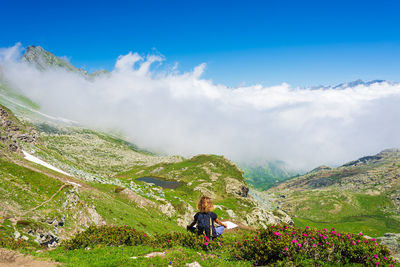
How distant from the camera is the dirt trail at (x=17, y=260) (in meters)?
17.4

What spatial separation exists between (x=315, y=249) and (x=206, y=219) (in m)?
7.97

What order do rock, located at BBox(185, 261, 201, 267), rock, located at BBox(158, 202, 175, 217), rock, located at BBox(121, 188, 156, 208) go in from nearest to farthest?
rock, located at BBox(185, 261, 201, 267), rock, located at BBox(121, 188, 156, 208), rock, located at BBox(158, 202, 175, 217)

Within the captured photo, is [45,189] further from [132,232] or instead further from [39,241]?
[132,232]

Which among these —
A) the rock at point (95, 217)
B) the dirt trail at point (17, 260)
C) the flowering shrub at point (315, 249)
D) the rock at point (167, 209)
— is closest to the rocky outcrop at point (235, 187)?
the rock at point (167, 209)

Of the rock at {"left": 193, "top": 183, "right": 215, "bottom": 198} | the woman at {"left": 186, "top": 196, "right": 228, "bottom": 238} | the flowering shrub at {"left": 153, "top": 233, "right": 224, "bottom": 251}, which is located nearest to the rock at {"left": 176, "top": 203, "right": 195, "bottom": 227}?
the flowering shrub at {"left": 153, "top": 233, "right": 224, "bottom": 251}

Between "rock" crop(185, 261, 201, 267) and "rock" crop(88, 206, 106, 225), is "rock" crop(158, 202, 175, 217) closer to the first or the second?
"rock" crop(88, 206, 106, 225)

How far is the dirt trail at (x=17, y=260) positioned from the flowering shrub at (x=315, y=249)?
1527 cm

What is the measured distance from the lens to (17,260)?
18.2 meters

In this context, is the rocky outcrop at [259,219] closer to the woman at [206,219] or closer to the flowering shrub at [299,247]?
the flowering shrub at [299,247]

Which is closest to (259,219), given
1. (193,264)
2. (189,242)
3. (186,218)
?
(186,218)

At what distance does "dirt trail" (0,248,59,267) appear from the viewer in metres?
17.4

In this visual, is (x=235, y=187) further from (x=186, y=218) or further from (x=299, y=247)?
(x=299, y=247)

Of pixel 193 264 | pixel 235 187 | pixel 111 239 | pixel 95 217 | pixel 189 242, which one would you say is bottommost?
pixel 95 217

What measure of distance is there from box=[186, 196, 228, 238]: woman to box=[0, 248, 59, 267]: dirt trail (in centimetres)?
1181
